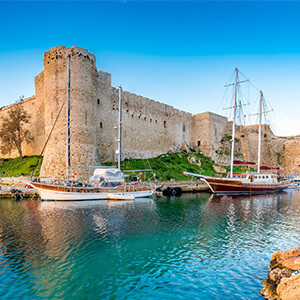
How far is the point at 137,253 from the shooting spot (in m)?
8.78

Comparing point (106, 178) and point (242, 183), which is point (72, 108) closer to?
point (106, 178)

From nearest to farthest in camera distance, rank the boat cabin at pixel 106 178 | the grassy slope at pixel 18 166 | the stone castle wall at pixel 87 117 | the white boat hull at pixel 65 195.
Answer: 1. the white boat hull at pixel 65 195
2. the boat cabin at pixel 106 178
3. the stone castle wall at pixel 87 117
4. the grassy slope at pixel 18 166

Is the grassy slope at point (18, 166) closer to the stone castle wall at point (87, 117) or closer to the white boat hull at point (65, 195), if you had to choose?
the stone castle wall at point (87, 117)

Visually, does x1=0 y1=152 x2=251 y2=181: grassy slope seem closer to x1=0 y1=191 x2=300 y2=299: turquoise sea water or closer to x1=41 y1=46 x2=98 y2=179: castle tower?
x1=41 y1=46 x2=98 y2=179: castle tower

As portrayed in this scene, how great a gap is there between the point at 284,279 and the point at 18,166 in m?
28.7

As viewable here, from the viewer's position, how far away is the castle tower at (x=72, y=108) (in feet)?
73.9

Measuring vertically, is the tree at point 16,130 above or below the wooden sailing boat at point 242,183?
above

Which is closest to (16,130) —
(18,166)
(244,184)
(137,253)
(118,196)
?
(18,166)

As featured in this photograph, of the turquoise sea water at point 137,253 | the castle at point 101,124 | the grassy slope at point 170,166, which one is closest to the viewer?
the turquoise sea water at point 137,253

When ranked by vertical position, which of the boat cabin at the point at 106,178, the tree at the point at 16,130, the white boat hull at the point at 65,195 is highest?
the tree at the point at 16,130

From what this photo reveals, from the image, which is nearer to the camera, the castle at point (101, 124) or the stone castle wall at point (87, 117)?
the stone castle wall at point (87, 117)

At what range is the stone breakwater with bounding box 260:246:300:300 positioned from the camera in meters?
5.16

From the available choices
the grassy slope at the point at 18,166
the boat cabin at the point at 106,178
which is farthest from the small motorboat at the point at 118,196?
the grassy slope at the point at 18,166

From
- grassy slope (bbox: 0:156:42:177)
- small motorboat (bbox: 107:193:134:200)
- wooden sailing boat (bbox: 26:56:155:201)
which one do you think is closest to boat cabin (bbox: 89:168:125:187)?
wooden sailing boat (bbox: 26:56:155:201)
